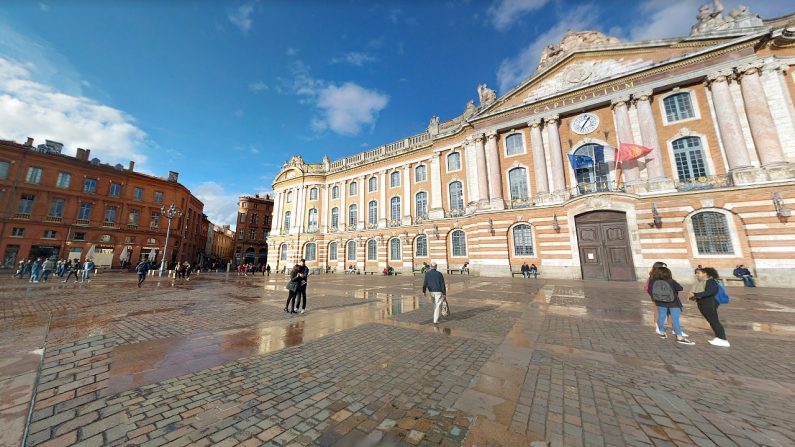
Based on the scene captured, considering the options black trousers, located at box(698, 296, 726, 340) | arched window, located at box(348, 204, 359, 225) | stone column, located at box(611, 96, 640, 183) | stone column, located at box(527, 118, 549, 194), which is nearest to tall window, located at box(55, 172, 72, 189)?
arched window, located at box(348, 204, 359, 225)

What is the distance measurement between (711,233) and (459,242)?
15.1m

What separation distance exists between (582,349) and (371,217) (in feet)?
93.7

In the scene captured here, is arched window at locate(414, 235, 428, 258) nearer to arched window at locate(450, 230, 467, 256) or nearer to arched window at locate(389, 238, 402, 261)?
arched window at locate(389, 238, 402, 261)

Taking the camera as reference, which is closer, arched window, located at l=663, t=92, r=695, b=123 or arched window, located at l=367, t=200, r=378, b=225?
arched window, located at l=663, t=92, r=695, b=123

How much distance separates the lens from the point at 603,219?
57.0 ft

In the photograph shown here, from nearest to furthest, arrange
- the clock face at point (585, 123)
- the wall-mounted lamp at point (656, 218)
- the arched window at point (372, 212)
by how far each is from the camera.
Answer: the wall-mounted lamp at point (656, 218) → the clock face at point (585, 123) → the arched window at point (372, 212)

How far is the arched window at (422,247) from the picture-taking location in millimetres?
27125

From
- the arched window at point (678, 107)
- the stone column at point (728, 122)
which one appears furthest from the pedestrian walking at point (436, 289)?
the arched window at point (678, 107)

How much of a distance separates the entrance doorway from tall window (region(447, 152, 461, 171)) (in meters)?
11.4

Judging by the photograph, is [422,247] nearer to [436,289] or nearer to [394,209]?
[394,209]

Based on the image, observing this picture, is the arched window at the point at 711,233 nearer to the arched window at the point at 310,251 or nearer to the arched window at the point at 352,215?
the arched window at the point at 352,215

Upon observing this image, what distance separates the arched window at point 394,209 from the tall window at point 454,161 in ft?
22.6

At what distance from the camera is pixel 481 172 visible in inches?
886

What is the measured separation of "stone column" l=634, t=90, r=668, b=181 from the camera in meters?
16.6
